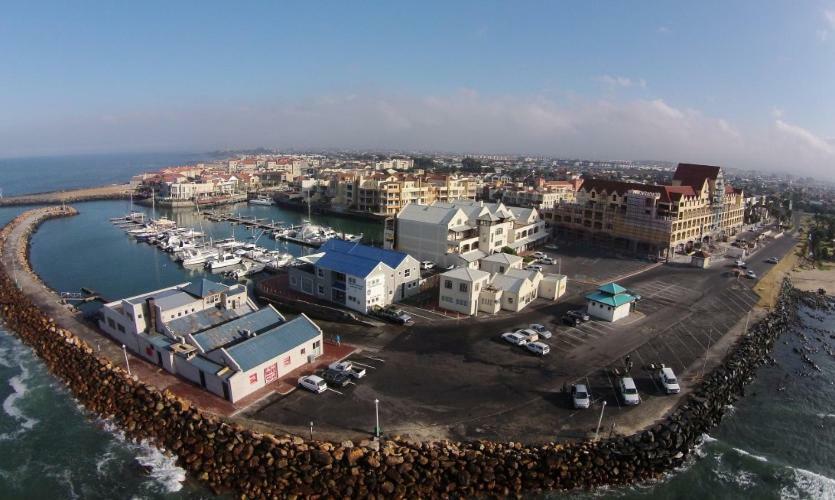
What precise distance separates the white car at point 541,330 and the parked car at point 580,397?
574cm

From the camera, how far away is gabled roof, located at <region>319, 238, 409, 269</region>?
3122cm

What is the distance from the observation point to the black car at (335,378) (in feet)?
68.9

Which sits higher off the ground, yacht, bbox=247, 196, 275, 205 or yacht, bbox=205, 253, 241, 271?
yacht, bbox=247, 196, 275, 205

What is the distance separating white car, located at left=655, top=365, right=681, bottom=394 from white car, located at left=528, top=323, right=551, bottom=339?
5.72 meters

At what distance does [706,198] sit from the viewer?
53.6 metres

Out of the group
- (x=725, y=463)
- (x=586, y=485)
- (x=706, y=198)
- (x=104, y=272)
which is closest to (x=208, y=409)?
(x=586, y=485)

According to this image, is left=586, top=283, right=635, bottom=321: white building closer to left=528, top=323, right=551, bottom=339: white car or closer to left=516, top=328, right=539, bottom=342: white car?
left=528, top=323, right=551, bottom=339: white car

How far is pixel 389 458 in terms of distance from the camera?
54.3 feet

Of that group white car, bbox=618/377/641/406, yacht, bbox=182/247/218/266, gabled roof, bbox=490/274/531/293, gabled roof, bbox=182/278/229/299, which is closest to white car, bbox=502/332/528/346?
gabled roof, bbox=490/274/531/293

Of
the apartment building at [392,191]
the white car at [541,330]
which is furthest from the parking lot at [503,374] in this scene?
the apartment building at [392,191]

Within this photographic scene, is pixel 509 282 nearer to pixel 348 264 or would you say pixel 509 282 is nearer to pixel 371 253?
pixel 371 253

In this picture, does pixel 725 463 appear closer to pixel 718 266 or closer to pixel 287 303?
pixel 287 303

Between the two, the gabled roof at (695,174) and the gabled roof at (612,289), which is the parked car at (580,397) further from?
the gabled roof at (695,174)

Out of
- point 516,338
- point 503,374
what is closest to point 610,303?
point 516,338
